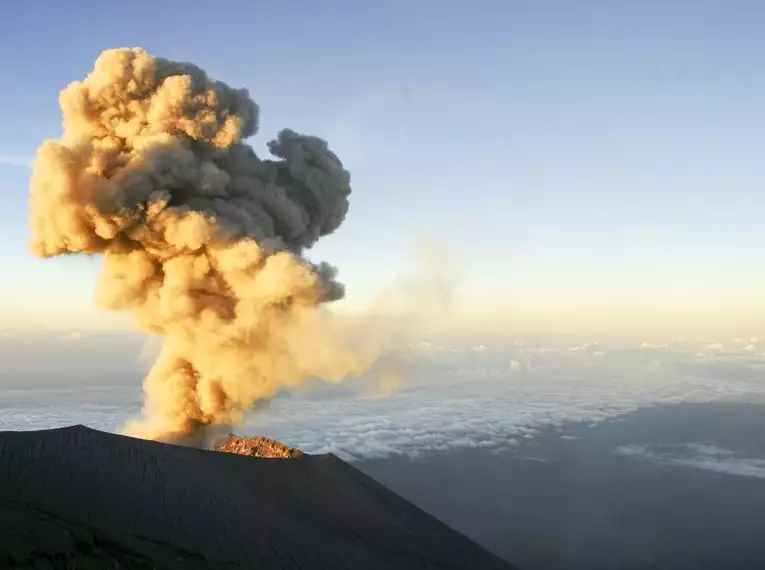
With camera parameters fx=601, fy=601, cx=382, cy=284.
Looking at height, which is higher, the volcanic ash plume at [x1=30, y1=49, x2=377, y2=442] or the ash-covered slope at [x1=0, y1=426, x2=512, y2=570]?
the volcanic ash plume at [x1=30, y1=49, x2=377, y2=442]

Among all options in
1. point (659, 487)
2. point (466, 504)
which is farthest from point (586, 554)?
point (659, 487)

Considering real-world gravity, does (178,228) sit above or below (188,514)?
above

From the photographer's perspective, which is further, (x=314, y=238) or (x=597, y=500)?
(x=597, y=500)

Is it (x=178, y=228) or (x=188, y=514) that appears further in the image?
(x=178, y=228)

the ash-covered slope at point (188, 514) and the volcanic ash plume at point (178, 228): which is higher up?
the volcanic ash plume at point (178, 228)

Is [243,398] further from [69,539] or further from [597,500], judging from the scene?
[597,500]
